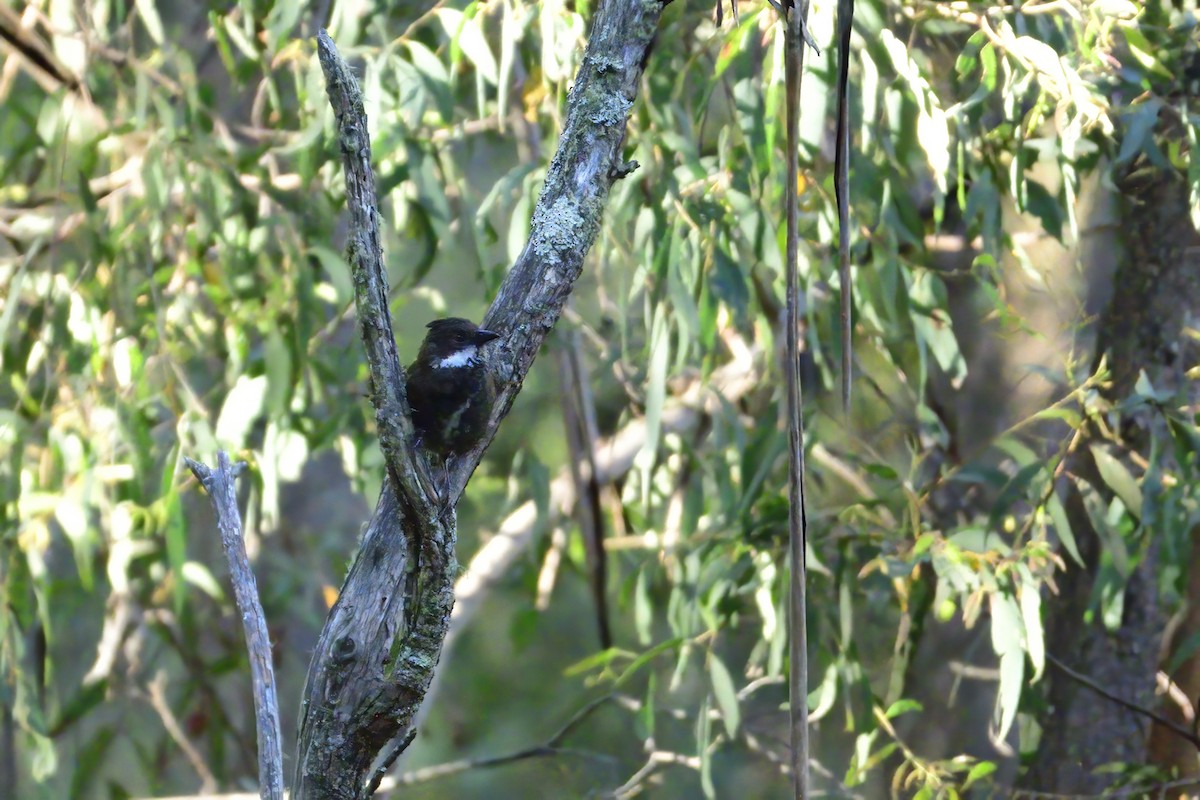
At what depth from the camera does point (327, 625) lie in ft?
3.74

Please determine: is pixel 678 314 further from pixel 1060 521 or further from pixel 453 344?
pixel 453 344

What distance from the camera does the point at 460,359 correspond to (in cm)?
116

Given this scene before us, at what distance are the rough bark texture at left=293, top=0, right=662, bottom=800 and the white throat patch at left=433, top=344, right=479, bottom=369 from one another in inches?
1.0

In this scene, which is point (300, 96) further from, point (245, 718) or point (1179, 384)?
point (245, 718)

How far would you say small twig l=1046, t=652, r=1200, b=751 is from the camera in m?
2.44

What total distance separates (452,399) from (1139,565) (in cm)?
196

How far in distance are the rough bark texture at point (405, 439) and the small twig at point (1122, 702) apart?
174 centimetres

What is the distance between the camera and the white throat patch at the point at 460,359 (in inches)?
45.1

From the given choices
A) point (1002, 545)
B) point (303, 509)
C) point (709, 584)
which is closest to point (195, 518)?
point (303, 509)

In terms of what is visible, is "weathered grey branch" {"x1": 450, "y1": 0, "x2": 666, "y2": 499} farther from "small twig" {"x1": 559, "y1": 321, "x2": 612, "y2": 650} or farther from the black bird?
"small twig" {"x1": 559, "y1": 321, "x2": 612, "y2": 650}

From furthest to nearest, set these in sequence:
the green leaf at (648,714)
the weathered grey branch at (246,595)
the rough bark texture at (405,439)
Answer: the green leaf at (648,714) → the weathered grey branch at (246,595) → the rough bark texture at (405,439)

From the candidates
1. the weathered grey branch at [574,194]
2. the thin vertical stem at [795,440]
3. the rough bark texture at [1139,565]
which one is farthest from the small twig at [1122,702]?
the weathered grey branch at [574,194]

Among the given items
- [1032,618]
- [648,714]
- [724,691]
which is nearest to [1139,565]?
[1032,618]

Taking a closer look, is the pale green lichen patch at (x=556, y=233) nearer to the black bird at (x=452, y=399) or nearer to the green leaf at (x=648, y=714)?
the black bird at (x=452, y=399)
